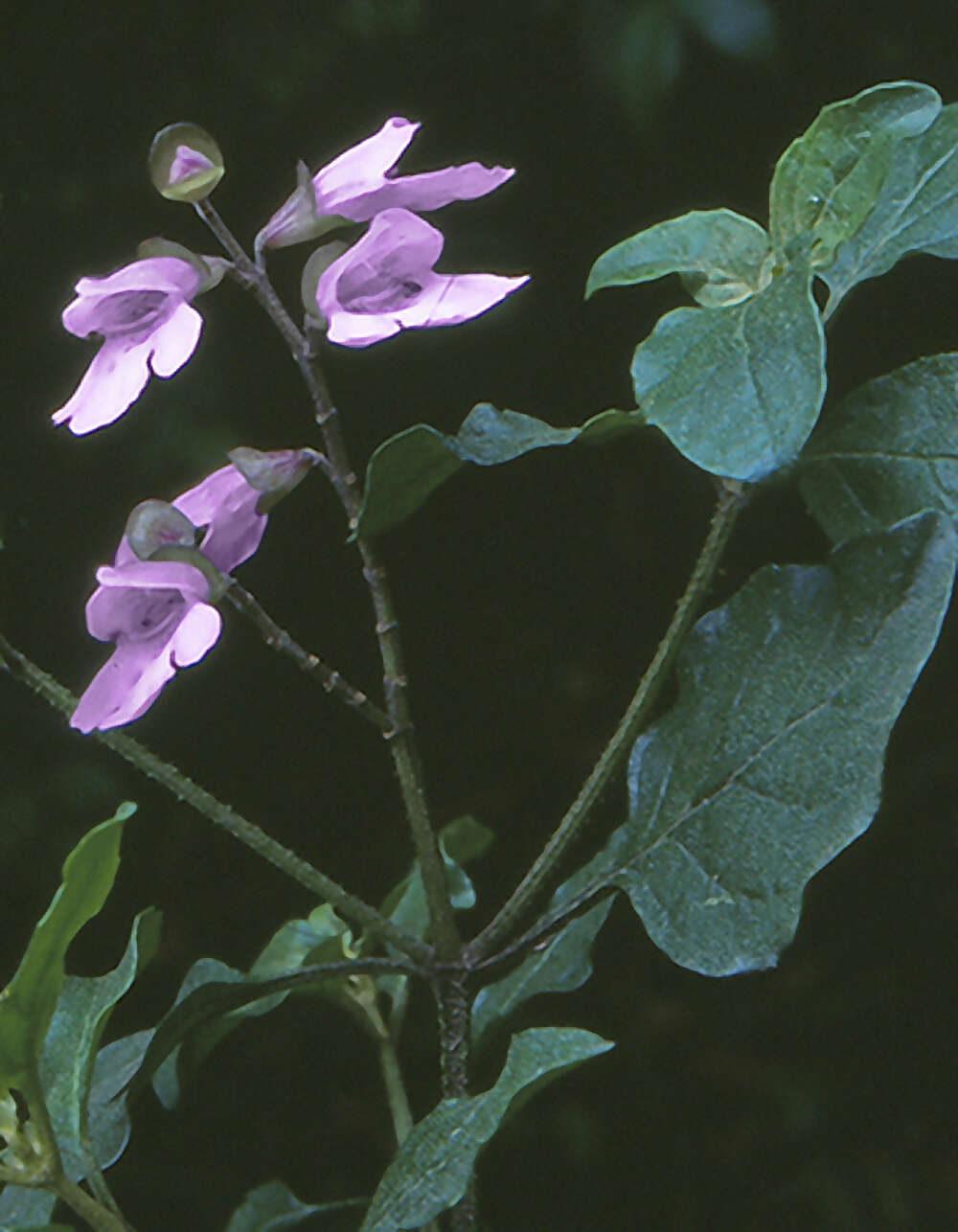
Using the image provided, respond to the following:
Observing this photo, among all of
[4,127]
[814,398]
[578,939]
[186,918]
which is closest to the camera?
[814,398]

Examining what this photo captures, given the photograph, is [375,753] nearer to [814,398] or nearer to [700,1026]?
[700,1026]

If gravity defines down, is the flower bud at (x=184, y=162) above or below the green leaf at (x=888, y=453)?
above

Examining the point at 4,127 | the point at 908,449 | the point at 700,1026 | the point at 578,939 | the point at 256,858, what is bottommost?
the point at 700,1026

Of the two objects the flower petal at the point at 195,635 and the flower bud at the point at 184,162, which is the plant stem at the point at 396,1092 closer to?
the flower petal at the point at 195,635

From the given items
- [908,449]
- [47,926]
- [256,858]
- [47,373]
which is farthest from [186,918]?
[908,449]

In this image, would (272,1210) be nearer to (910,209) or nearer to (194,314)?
(194,314)

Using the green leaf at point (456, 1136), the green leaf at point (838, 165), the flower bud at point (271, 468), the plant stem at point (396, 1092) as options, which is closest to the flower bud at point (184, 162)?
the flower bud at point (271, 468)

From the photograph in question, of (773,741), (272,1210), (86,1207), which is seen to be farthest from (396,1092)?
(773,741)
